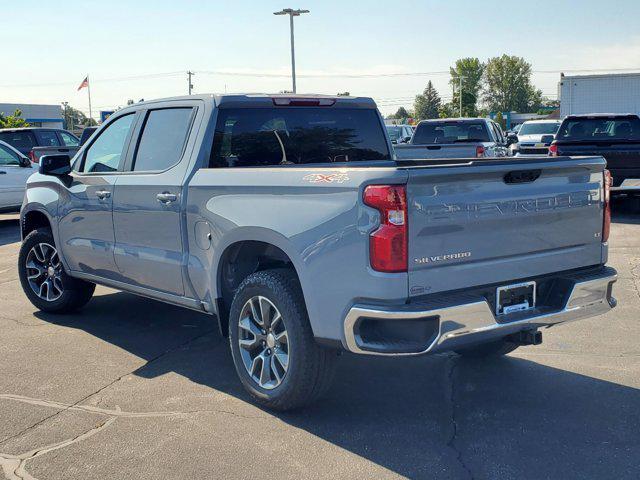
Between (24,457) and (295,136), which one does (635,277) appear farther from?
(24,457)

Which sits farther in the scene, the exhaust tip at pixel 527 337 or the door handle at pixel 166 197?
the door handle at pixel 166 197

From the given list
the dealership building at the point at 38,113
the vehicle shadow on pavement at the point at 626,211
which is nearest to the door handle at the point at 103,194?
the vehicle shadow on pavement at the point at 626,211

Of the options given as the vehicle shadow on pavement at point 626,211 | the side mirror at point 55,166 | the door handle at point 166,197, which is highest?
the side mirror at point 55,166

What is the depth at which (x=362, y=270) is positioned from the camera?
12.8 ft

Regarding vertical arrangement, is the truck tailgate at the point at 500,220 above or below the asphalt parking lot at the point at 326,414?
above

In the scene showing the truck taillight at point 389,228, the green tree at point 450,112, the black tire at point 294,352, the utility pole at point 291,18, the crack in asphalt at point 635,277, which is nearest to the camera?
the truck taillight at point 389,228

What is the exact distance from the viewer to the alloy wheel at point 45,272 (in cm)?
700

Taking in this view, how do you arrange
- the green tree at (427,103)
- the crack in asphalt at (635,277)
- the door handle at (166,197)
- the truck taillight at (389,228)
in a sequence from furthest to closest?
the green tree at (427,103), the crack in asphalt at (635,277), the door handle at (166,197), the truck taillight at (389,228)

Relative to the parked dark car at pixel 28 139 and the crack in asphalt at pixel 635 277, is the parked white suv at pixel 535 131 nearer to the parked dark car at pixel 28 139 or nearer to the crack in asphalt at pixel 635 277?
the parked dark car at pixel 28 139

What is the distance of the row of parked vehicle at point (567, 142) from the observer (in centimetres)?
1362

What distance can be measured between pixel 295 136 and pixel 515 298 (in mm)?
2153

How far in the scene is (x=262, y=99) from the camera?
215 inches

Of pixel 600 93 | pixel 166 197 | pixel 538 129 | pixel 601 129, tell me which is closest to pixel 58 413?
pixel 166 197

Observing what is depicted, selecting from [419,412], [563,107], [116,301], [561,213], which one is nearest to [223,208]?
[419,412]
